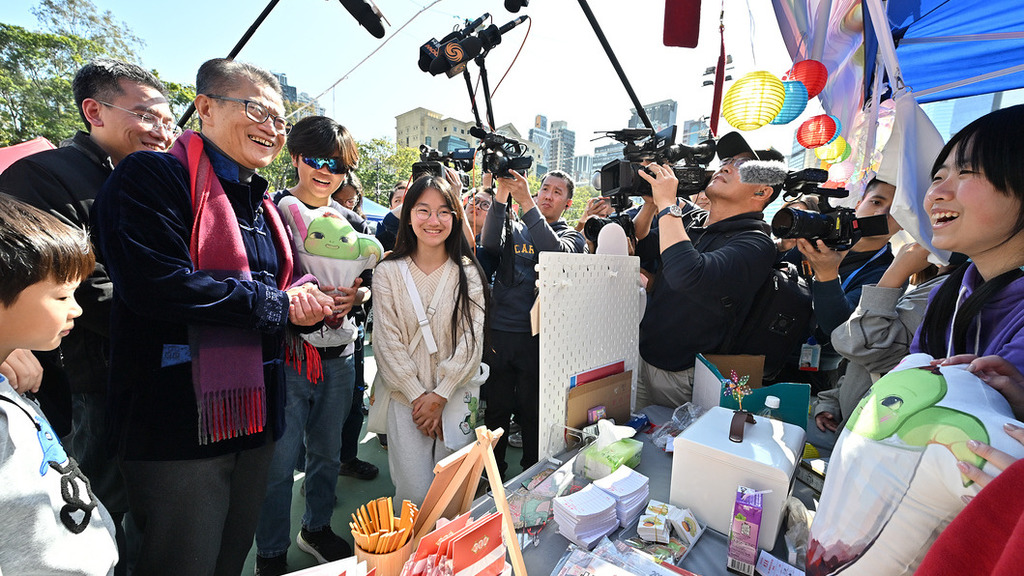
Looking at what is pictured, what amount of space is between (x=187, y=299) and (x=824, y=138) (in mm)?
4964

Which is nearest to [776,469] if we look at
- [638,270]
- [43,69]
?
[638,270]

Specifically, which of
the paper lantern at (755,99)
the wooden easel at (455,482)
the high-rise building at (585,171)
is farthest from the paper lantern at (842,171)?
the high-rise building at (585,171)

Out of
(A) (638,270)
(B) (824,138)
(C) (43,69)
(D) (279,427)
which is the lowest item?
(D) (279,427)

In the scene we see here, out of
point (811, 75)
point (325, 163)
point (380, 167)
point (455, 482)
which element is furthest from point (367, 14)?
point (380, 167)

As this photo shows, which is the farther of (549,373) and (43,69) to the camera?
(43,69)

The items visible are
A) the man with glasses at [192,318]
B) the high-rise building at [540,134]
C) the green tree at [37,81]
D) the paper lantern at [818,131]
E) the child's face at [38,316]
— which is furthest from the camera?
the high-rise building at [540,134]

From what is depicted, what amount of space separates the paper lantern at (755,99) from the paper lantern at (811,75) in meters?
0.72

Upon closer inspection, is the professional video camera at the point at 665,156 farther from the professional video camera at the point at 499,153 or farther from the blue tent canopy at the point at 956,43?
the blue tent canopy at the point at 956,43

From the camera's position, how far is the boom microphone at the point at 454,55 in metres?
1.81

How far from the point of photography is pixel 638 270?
195cm

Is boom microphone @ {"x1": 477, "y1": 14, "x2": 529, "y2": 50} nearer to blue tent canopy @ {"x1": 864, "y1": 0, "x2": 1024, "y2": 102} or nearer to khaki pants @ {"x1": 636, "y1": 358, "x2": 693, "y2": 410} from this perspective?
khaki pants @ {"x1": 636, "y1": 358, "x2": 693, "y2": 410}

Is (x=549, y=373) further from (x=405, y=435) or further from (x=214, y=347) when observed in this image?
(x=214, y=347)

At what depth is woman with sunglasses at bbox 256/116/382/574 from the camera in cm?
154

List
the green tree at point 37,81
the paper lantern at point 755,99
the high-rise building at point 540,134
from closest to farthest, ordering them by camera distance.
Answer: the paper lantern at point 755,99
the green tree at point 37,81
the high-rise building at point 540,134
